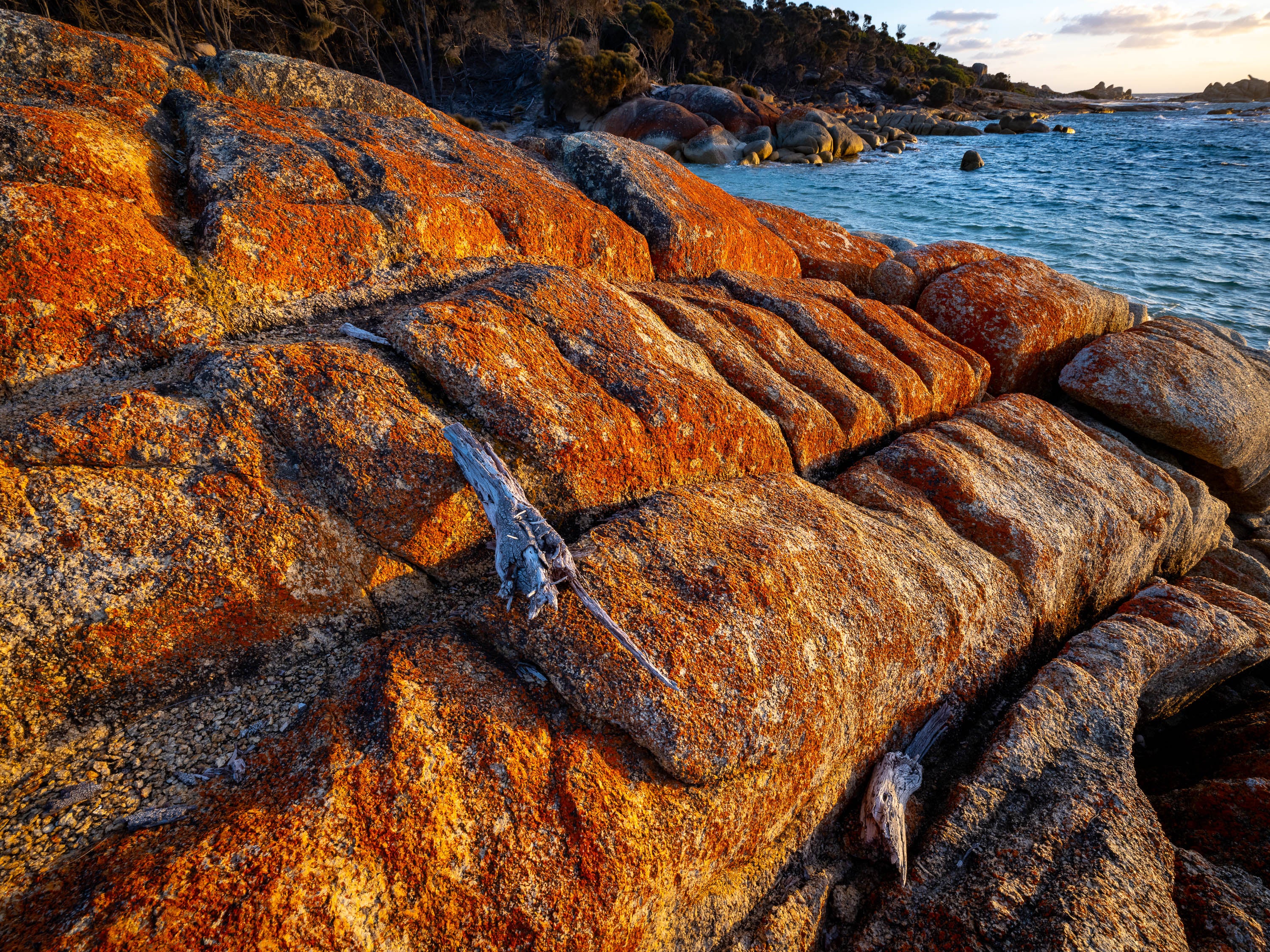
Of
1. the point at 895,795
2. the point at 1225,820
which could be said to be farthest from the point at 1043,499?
the point at 895,795

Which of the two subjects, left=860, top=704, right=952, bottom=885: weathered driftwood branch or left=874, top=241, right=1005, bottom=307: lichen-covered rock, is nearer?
left=860, top=704, right=952, bottom=885: weathered driftwood branch

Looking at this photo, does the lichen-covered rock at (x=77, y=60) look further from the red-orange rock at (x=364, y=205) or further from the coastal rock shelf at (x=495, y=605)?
the red-orange rock at (x=364, y=205)

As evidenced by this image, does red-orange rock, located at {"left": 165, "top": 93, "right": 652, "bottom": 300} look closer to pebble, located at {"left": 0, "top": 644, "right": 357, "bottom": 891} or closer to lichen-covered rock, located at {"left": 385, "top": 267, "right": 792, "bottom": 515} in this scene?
lichen-covered rock, located at {"left": 385, "top": 267, "right": 792, "bottom": 515}

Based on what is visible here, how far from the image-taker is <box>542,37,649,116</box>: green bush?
146 ft

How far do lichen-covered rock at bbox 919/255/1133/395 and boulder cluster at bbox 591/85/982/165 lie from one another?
36342 mm

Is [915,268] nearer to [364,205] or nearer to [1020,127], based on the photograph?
[364,205]

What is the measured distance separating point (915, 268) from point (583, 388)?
25.9ft

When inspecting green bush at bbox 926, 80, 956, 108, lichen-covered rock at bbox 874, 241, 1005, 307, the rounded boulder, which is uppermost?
green bush at bbox 926, 80, 956, 108

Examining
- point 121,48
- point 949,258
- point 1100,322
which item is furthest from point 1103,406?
point 121,48

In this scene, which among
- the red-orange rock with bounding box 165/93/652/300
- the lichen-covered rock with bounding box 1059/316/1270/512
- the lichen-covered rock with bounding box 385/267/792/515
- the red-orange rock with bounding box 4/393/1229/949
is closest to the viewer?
the red-orange rock with bounding box 4/393/1229/949

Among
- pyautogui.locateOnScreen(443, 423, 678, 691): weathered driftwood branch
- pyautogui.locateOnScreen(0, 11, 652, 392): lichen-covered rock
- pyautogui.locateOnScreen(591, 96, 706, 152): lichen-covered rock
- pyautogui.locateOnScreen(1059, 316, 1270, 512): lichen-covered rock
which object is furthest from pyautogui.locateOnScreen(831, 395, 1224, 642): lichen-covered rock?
pyautogui.locateOnScreen(591, 96, 706, 152): lichen-covered rock

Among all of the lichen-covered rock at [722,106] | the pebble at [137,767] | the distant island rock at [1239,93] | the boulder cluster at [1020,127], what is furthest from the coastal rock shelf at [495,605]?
the distant island rock at [1239,93]

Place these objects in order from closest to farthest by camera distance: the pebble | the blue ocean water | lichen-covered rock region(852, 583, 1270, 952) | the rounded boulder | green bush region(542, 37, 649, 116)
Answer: the pebble < lichen-covered rock region(852, 583, 1270, 952) < the blue ocean water < the rounded boulder < green bush region(542, 37, 649, 116)

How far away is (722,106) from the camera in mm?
46000
